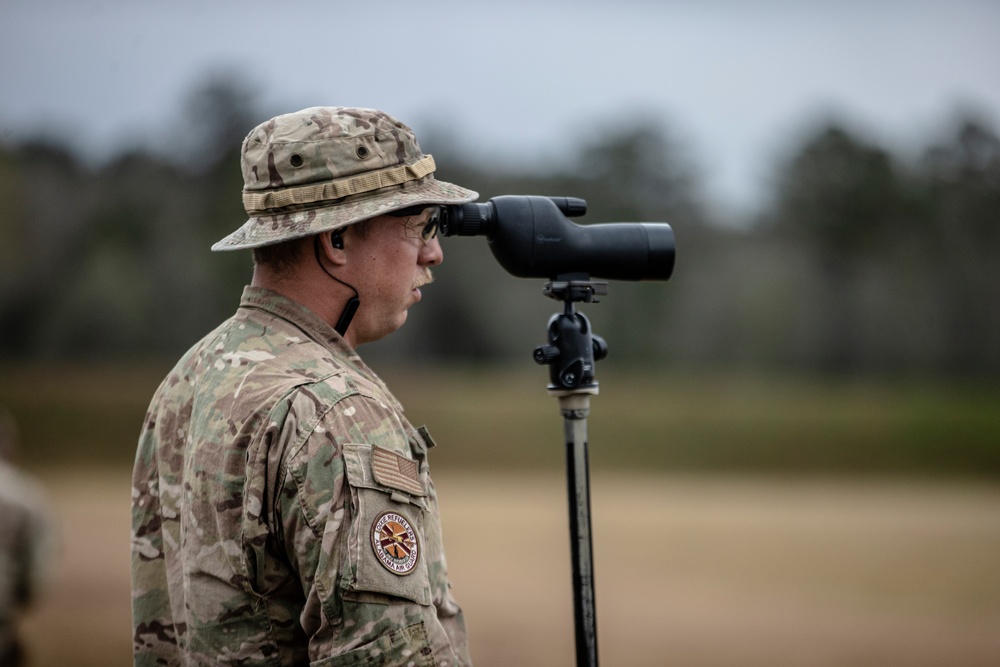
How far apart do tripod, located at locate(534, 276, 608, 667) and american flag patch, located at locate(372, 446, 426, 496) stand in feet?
1.80

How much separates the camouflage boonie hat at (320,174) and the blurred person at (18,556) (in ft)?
11.6

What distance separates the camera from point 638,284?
72.6ft

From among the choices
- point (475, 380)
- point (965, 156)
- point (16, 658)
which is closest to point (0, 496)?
point (16, 658)

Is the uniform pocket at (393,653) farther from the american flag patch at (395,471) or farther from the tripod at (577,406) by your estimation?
the tripod at (577,406)

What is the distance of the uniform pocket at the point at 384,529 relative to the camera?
1661 mm

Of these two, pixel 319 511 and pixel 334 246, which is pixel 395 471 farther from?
pixel 334 246

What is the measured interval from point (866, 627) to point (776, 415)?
12.2m

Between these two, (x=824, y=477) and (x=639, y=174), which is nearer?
(x=824, y=477)

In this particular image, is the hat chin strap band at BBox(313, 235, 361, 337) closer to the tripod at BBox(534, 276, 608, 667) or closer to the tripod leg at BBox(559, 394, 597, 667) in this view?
the tripod at BBox(534, 276, 608, 667)

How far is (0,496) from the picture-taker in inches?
196

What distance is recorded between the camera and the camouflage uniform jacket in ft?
5.49

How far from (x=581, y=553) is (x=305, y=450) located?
2.48 feet

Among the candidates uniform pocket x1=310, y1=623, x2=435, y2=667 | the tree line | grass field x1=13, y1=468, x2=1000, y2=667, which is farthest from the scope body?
the tree line

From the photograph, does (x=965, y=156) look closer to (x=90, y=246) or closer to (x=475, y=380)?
(x=475, y=380)
